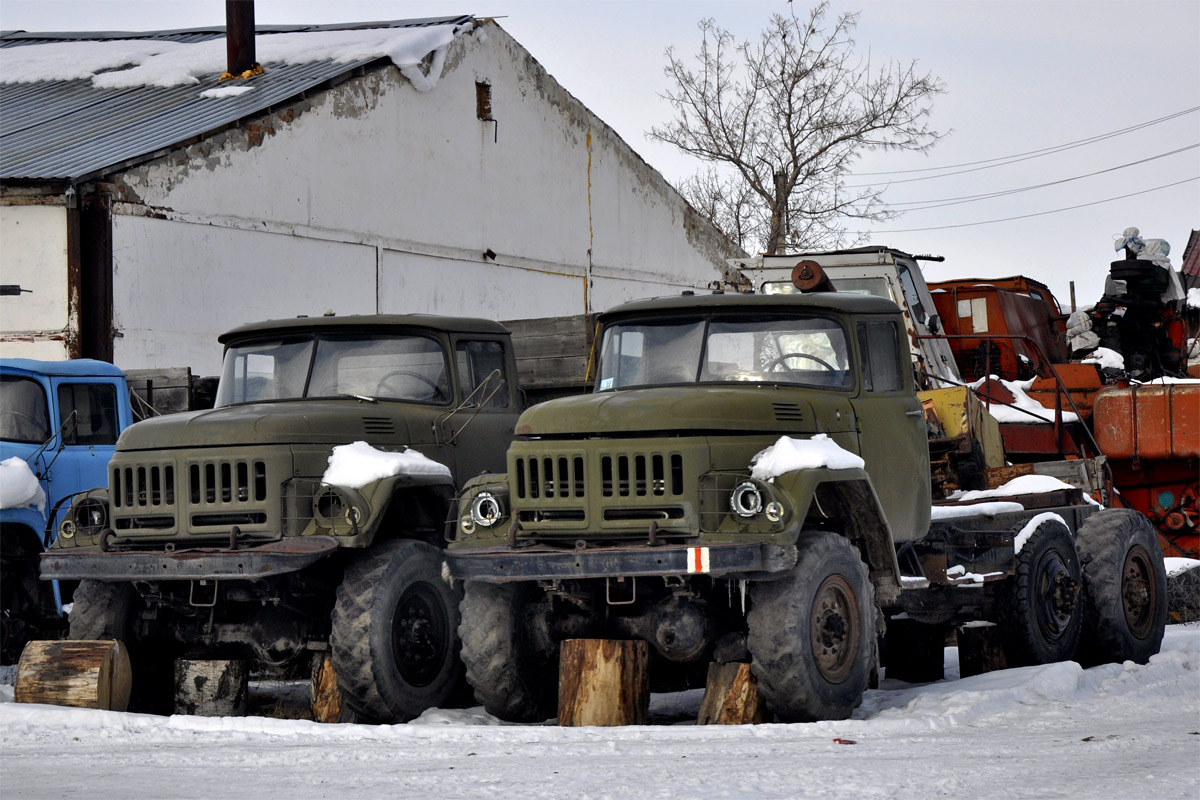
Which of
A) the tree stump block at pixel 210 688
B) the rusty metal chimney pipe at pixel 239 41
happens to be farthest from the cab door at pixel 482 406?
the rusty metal chimney pipe at pixel 239 41

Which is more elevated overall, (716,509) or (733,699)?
(716,509)

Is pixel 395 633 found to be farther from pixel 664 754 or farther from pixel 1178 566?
pixel 1178 566

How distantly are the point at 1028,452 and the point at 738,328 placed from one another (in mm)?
6666

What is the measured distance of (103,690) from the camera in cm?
915

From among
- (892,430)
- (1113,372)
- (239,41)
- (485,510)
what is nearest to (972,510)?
(892,430)

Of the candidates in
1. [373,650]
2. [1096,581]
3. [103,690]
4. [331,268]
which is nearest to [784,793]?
[373,650]

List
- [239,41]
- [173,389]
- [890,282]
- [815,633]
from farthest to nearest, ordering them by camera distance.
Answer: [239,41], [890,282], [173,389], [815,633]

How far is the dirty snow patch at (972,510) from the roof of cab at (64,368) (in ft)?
21.1

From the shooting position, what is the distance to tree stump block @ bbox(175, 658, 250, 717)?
9344mm

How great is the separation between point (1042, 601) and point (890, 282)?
6380 millimetres

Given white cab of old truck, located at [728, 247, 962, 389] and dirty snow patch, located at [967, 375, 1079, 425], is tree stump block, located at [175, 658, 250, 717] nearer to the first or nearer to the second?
dirty snow patch, located at [967, 375, 1079, 425]

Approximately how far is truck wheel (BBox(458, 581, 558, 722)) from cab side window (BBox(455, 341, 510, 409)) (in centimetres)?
220

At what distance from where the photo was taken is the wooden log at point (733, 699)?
8.19m

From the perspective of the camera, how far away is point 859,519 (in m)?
8.84
